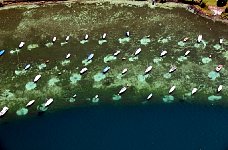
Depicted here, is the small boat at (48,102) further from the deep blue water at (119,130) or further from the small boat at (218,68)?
the small boat at (218,68)

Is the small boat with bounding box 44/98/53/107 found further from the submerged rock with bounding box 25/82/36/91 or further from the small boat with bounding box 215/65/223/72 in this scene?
the small boat with bounding box 215/65/223/72

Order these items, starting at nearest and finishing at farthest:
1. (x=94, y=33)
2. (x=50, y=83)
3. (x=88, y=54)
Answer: (x=50, y=83)
(x=88, y=54)
(x=94, y=33)

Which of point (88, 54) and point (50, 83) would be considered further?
point (88, 54)

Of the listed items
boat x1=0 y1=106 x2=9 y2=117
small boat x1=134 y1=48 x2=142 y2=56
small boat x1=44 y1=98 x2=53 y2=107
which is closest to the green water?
small boat x1=134 y1=48 x2=142 y2=56

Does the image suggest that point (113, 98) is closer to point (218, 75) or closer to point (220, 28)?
point (218, 75)

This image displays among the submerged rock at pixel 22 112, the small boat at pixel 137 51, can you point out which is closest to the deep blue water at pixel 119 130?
the submerged rock at pixel 22 112

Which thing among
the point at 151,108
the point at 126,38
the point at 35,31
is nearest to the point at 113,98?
the point at 151,108

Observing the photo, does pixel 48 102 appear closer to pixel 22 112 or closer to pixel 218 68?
pixel 22 112

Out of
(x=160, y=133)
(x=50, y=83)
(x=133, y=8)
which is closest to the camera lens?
(x=160, y=133)
